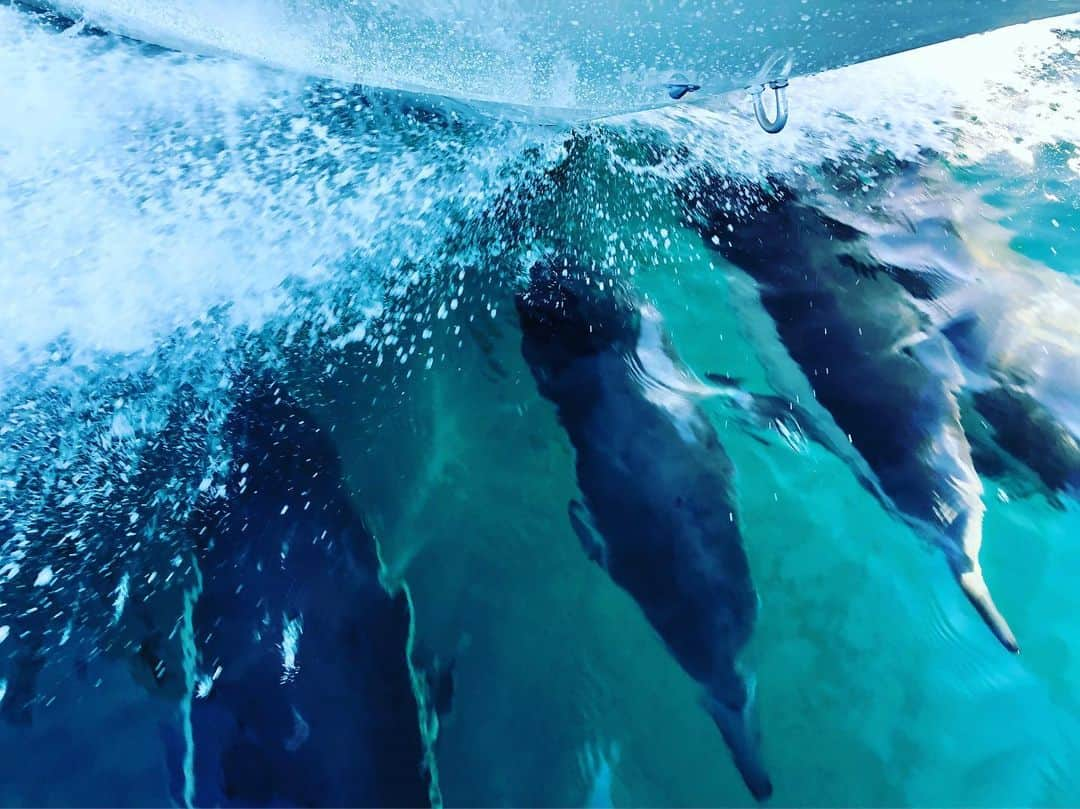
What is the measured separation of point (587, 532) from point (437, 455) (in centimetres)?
40

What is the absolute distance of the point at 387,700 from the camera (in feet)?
4.31

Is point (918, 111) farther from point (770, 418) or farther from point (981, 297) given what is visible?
point (770, 418)

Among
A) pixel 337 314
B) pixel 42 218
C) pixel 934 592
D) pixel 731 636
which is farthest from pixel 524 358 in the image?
pixel 42 218

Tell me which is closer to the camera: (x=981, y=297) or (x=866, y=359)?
(x=866, y=359)

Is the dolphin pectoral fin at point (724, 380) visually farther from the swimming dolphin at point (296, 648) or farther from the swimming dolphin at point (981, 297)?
the swimming dolphin at point (296, 648)

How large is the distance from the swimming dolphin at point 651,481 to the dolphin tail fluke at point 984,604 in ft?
1.45

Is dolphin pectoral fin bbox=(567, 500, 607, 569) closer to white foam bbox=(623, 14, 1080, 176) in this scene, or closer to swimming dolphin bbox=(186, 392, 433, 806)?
swimming dolphin bbox=(186, 392, 433, 806)

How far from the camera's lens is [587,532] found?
1.51 metres

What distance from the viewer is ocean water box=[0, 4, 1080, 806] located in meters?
1.32

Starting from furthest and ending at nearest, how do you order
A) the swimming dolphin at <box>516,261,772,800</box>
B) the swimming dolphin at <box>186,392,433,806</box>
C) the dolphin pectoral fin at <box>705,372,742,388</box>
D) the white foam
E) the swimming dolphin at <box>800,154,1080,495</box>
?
the white foam
the dolphin pectoral fin at <box>705,372,742,388</box>
the swimming dolphin at <box>800,154,1080,495</box>
the swimming dolphin at <box>516,261,772,800</box>
the swimming dolphin at <box>186,392,433,806</box>

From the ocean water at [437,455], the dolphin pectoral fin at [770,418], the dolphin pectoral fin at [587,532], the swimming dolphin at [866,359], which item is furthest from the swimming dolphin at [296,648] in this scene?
the swimming dolphin at [866,359]

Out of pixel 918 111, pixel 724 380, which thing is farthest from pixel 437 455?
pixel 918 111

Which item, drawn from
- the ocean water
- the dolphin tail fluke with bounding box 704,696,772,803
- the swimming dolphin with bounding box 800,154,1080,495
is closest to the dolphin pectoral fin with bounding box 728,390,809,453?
the ocean water

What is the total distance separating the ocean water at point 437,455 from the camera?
1.32m
